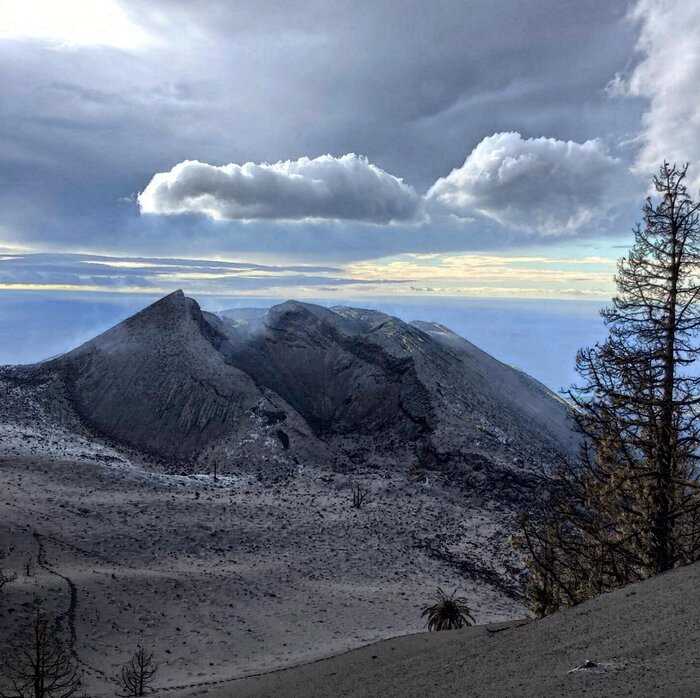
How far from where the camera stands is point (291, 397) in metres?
68.0

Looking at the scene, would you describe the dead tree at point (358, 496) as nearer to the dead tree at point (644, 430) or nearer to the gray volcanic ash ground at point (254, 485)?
the gray volcanic ash ground at point (254, 485)

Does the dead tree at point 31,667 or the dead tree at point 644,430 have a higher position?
the dead tree at point 644,430

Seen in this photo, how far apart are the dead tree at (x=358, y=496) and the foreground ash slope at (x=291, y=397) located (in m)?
7.75

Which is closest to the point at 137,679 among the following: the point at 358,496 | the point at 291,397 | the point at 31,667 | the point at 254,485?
the point at 31,667

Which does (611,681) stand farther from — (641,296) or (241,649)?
(241,649)

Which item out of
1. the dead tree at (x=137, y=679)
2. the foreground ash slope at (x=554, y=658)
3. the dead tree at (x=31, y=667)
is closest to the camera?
the foreground ash slope at (x=554, y=658)

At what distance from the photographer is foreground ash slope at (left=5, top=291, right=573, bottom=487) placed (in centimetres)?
5631


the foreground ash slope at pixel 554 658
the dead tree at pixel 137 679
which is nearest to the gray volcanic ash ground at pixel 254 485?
the dead tree at pixel 137 679

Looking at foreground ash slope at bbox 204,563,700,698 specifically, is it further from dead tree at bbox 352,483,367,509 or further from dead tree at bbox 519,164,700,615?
dead tree at bbox 352,483,367,509

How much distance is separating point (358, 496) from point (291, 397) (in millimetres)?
25263

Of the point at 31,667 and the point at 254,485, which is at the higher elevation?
the point at 31,667

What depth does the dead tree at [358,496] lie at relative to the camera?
145 ft

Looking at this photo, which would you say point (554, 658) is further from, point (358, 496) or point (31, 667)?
point (358, 496)

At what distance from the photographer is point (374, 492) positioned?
4844cm
